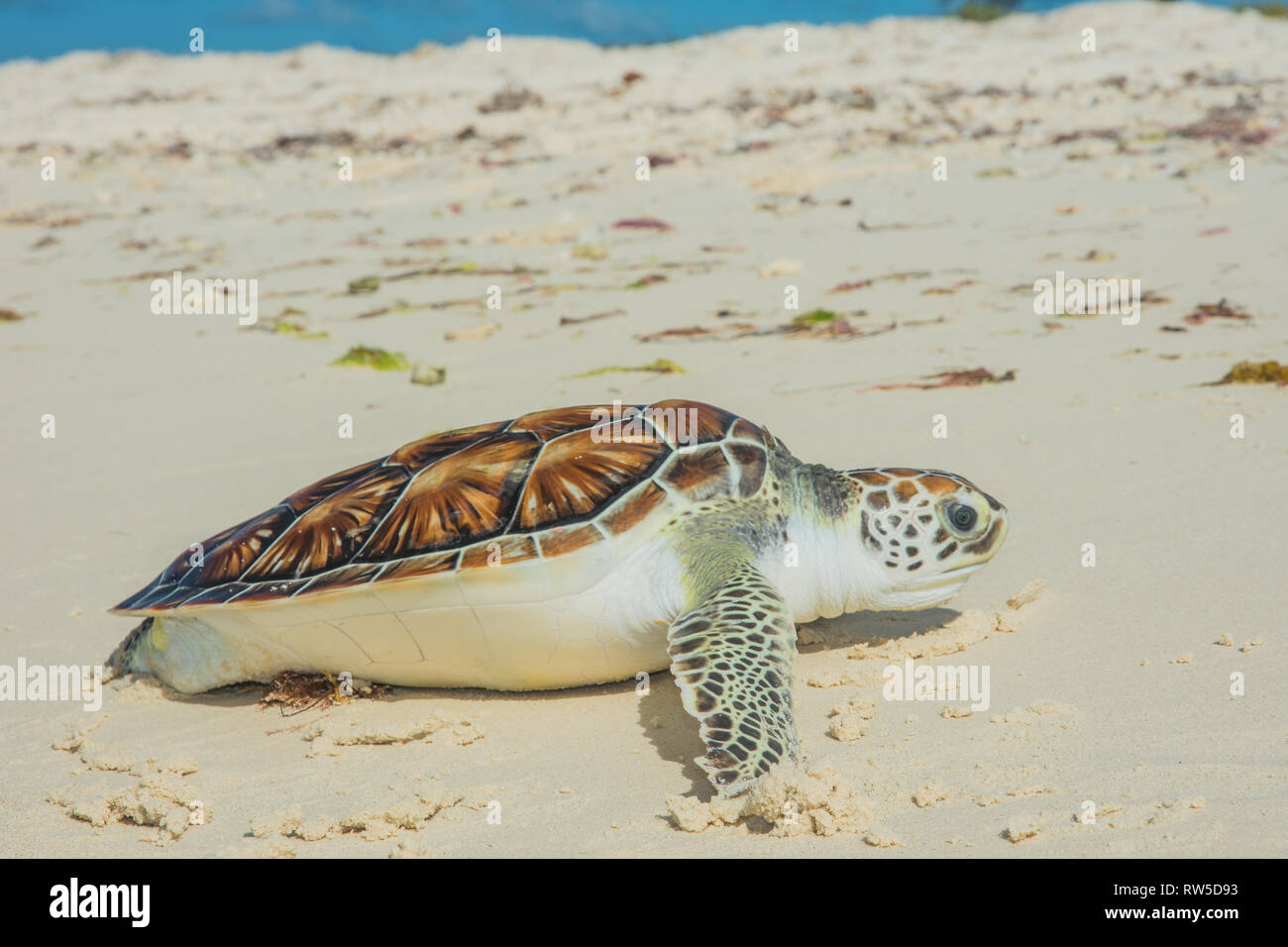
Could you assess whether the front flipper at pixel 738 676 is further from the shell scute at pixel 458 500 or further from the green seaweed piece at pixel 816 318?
the green seaweed piece at pixel 816 318

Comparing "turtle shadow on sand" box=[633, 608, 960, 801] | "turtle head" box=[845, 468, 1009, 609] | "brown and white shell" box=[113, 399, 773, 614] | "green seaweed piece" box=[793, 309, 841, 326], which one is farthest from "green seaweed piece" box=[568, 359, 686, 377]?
"turtle head" box=[845, 468, 1009, 609]

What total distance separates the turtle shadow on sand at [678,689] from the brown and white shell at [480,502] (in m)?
0.45

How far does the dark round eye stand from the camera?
312 cm

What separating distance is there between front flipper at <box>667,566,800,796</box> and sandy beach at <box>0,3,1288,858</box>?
0.12 meters

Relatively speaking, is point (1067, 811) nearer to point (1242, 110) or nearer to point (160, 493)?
point (160, 493)

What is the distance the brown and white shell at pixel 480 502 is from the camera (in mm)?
2939

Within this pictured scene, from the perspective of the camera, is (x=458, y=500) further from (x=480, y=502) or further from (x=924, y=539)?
(x=924, y=539)

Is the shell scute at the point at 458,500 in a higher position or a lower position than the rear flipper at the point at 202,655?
higher

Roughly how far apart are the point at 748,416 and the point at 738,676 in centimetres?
268

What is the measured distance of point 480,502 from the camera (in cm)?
304

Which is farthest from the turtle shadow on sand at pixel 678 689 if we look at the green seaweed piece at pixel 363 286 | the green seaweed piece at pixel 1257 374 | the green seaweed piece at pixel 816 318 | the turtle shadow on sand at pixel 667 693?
the green seaweed piece at pixel 363 286

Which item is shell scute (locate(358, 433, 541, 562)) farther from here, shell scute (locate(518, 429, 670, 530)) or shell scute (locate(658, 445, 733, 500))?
shell scute (locate(658, 445, 733, 500))

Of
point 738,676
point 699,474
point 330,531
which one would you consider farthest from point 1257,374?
point 330,531
